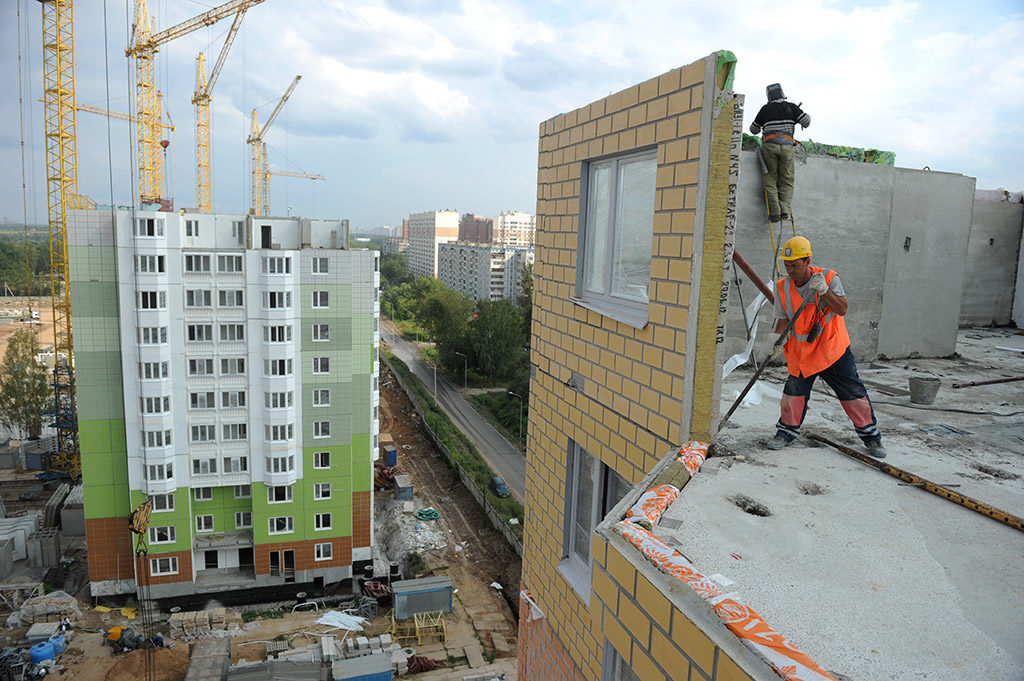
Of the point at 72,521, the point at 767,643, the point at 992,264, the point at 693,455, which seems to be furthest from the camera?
the point at 72,521

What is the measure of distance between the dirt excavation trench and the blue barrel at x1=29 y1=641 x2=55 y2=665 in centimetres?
1257

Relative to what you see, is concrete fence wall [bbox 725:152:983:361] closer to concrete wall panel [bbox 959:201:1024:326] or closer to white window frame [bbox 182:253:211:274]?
concrete wall panel [bbox 959:201:1024:326]

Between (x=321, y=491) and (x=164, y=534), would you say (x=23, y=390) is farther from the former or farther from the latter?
(x=321, y=491)

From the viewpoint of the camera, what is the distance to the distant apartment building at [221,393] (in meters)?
21.4

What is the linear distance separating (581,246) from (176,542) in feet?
77.8

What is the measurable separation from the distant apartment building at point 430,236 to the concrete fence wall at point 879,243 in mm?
131276

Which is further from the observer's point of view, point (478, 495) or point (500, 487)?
point (500, 487)

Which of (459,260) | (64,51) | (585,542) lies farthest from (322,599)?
(459,260)

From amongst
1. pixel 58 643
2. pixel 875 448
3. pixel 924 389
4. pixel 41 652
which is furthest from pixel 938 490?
pixel 58 643

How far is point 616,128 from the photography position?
487 cm

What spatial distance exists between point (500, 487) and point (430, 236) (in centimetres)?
12024

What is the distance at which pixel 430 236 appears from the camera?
149m

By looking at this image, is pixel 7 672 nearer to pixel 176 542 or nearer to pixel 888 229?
pixel 176 542

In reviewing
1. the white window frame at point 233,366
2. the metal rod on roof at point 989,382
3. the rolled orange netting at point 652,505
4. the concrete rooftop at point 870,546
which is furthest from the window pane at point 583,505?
the white window frame at point 233,366
